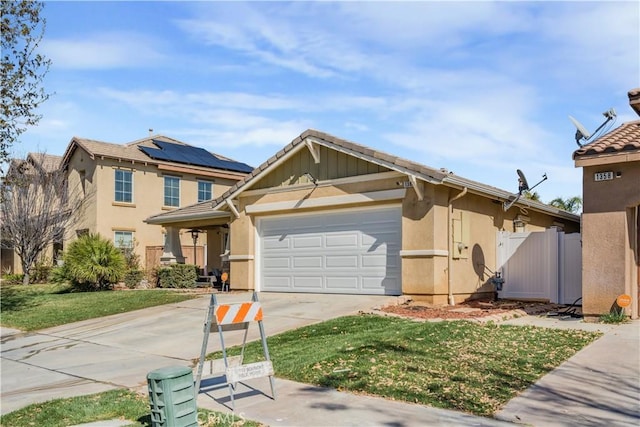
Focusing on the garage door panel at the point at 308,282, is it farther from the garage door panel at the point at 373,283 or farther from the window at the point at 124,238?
the window at the point at 124,238

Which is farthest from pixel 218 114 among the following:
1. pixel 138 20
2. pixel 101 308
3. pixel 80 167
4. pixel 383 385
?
pixel 80 167

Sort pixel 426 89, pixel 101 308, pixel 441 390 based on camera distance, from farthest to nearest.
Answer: pixel 101 308 → pixel 426 89 → pixel 441 390

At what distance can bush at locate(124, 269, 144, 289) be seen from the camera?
75.0ft

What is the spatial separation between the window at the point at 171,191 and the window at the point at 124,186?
1715mm

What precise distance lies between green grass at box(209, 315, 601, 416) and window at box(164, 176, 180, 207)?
19421mm

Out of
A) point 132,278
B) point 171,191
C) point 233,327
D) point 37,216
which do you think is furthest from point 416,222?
point 37,216

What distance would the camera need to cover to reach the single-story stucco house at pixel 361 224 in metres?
14.4

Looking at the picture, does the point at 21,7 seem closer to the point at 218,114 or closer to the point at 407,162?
the point at 218,114

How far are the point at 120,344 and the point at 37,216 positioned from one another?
1924 cm

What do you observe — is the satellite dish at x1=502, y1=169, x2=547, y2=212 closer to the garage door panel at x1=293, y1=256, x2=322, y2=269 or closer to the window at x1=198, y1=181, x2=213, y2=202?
the garage door panel at x1=293, y1=256, x2=322, y2=269

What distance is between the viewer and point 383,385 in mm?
7082

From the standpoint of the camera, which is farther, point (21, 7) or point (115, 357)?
point (21, 7)

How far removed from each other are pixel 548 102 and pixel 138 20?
10061 mm

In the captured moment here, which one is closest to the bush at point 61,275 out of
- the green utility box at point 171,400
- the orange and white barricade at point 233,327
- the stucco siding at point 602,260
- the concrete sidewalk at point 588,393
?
the orange and white barricade at point 233,327
